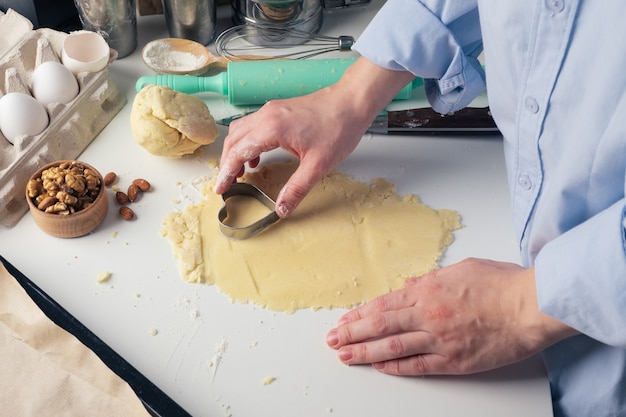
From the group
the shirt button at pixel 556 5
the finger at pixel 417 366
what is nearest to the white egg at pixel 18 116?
the finger at pixel 417 366

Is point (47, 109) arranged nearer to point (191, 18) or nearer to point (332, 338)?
point (191, 18)

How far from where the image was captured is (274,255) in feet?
3.02

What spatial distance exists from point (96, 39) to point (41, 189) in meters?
0.32

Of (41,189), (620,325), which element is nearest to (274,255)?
(41,189)

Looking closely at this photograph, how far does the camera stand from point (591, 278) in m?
0.66

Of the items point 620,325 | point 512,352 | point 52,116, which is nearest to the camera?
point 620,325

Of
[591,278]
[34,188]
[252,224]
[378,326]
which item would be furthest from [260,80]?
[591,278]

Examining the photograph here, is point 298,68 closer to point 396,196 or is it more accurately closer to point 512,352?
point 396,196

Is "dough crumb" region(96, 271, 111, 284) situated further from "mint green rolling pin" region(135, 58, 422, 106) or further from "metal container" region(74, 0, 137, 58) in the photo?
"metal container" region(74, 0, 137, 58)

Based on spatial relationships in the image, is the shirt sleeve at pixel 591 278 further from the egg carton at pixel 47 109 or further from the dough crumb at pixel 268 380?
the egg carton at pixel 47 109

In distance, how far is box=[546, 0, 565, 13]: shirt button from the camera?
0.66 metres

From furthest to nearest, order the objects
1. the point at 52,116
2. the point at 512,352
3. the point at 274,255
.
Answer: the point at 52,116 → the point at 274,255 → the point at 512,352

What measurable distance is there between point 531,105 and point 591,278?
20 cm

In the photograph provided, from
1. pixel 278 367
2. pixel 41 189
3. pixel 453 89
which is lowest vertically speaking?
pixel 278 367
